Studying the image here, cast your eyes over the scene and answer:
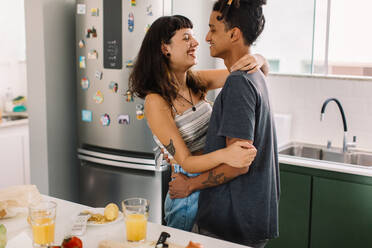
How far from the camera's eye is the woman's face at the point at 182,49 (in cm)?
196

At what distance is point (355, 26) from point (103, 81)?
1.78m

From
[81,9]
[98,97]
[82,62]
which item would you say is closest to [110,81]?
[98,97]

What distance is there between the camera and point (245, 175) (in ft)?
A: 5.59

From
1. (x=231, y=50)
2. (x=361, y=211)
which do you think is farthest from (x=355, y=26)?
(x=231, y=50)

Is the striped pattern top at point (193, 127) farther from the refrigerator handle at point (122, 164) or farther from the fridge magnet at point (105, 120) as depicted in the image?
the fridge magnet at point (105, 120)

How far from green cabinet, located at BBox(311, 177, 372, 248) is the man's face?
1235 millimetres

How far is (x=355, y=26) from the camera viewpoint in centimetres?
305

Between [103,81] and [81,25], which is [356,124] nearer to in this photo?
[103,81]

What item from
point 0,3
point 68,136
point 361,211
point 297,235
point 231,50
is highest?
point 0,3

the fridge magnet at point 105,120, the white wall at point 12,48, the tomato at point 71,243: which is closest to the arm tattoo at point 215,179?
the tomato at point 71,243

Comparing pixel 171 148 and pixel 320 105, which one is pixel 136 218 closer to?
pixel 171 148

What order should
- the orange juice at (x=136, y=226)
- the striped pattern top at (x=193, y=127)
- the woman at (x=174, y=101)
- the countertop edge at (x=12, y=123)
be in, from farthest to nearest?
the countertop edge at (x=12, y=123) < the striped pattern top at (x=193, y=127) < the woman at (x=174, y=101) < the orange juice at (x=136, y=226)

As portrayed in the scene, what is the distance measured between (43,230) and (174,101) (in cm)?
82

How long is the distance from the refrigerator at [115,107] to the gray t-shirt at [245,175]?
131 centimetres
